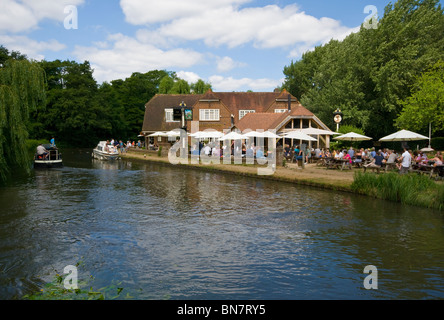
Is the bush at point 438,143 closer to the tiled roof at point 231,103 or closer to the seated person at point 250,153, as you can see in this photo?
the tiled roof at point 231,103

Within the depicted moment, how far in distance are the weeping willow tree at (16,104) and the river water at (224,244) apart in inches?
80.6

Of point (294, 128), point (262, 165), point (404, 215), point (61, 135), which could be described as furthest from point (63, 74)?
point (404, 215)

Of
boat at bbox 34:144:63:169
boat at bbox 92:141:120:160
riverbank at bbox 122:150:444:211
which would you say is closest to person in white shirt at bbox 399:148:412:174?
riverbank at bbox 122:150:444:211

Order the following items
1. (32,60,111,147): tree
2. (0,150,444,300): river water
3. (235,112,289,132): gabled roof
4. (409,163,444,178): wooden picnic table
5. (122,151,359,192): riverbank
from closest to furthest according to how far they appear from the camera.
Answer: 1. (0,150,444,300): river water
2. (409,163,444,178): wooden picnic table
3. (122,151,359,192): riverbank
4. (235,112,289,132): gabled roof
5. (32,60,111,147): tree

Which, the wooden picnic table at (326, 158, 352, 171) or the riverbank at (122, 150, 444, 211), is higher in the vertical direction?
the wooden picnic table at (326, 158, 352, 171)

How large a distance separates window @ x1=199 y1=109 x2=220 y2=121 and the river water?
3421 cm

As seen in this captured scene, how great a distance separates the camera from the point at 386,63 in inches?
1599

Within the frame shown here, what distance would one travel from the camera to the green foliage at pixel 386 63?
40.6 m

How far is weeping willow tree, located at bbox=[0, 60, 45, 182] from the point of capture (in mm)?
17772

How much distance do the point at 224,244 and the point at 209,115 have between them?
43.0 metres

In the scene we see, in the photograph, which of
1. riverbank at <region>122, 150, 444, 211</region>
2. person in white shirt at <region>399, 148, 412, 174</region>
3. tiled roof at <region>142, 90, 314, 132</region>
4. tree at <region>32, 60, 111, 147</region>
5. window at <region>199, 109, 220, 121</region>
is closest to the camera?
riverbank at <region>122, 150, 444, 211</region>

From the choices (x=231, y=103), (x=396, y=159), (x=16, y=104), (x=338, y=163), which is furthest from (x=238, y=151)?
(x=231, y=103)

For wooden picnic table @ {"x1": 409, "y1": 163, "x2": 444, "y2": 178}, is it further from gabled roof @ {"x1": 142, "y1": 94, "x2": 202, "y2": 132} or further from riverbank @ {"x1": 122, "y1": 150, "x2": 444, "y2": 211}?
gabled roof @ {"x1": 142, "y1": 94, "x2": 202, "y2": 132}

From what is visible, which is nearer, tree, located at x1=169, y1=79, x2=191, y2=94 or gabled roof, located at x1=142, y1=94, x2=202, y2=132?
gabled roof, located at x1=142, y1=94, x2=202, y2=132
